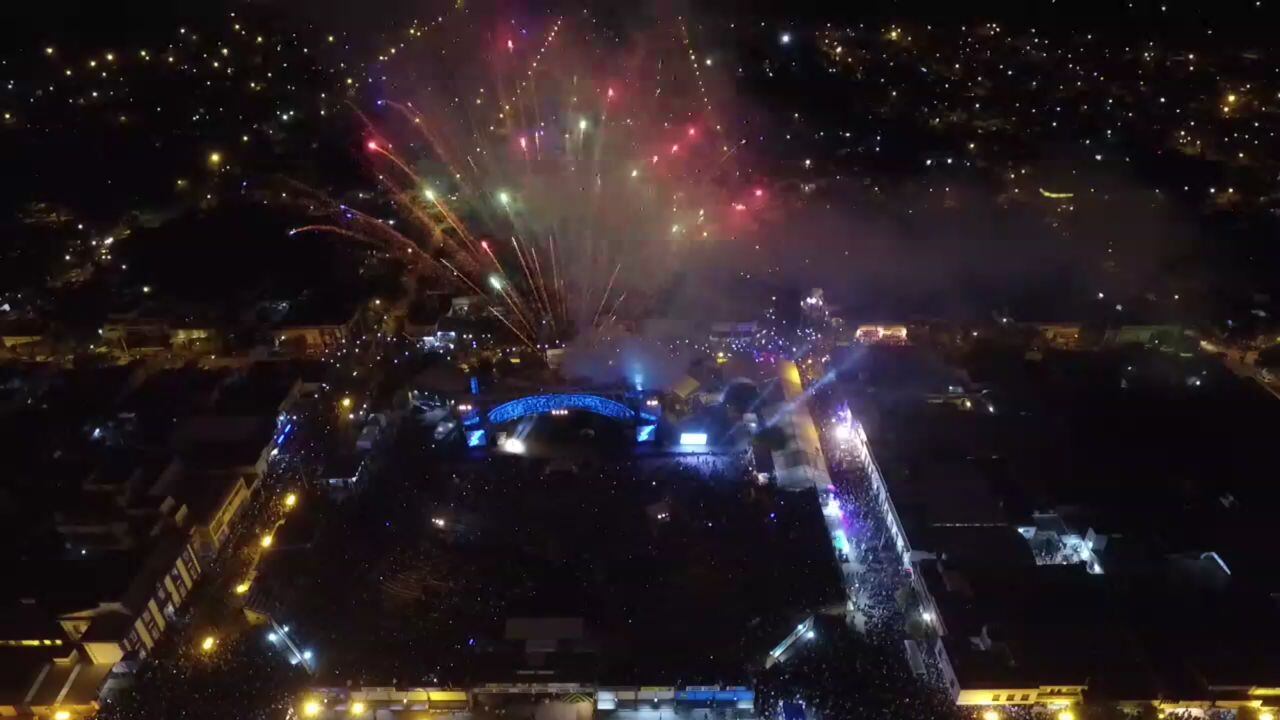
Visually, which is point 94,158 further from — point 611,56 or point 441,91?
point 611,56

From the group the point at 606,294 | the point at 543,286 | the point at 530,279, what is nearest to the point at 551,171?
the point at 530,279

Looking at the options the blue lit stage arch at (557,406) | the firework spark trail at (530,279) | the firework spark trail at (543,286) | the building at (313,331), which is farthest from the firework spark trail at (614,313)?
the building at (313,331)

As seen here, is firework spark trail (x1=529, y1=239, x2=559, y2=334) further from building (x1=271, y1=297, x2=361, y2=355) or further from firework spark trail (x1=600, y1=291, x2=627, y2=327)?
building (x1=271, y1=297, x2=361, y2=355)

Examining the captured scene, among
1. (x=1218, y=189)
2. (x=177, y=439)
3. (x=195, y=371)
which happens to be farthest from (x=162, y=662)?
(x=1218, y=189)

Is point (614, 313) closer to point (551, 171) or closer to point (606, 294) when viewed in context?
point (606, 294)

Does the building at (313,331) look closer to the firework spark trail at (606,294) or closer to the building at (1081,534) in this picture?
the firework spark trail at (606,294)
